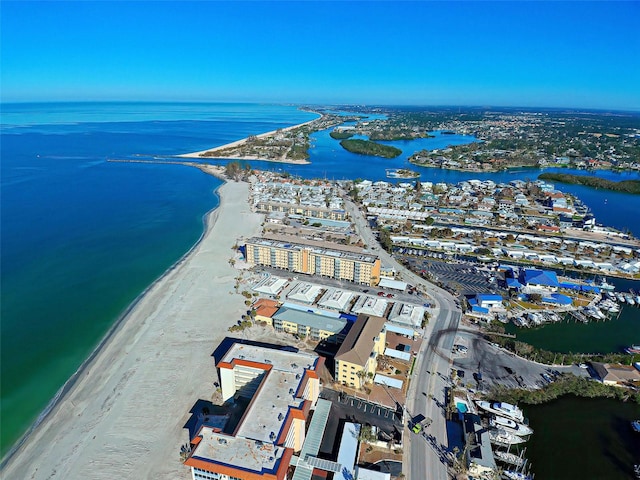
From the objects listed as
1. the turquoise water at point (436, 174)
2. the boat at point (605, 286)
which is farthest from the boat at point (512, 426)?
the turquoise water at point (436, 174)

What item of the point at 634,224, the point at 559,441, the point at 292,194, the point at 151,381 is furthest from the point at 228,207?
the point at 634,224

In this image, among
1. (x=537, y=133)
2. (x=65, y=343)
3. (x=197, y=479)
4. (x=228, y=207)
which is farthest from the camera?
(x=537, y=133)

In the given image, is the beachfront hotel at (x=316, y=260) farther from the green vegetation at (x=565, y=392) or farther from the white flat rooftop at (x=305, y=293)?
the green vegetation at (x=565, y=392)

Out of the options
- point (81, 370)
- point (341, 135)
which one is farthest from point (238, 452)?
A: point (341, 135)

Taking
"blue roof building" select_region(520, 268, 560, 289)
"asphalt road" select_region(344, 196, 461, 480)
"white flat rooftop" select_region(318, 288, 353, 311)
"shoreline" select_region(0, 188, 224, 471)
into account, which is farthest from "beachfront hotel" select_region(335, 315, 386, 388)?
"blue roof building" select_region(520, 268, 560, 289)

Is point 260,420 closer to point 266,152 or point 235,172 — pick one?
point 235,172

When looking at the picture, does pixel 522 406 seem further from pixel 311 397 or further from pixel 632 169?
pixel 632 169

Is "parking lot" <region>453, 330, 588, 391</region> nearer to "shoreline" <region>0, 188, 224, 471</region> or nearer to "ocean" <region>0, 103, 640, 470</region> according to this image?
"shoreline" <region>0, 188, 224, 471</region>
